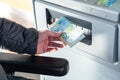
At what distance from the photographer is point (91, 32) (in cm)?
95

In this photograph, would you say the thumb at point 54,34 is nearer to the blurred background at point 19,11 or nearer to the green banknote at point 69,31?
the green banknote at point 69,31

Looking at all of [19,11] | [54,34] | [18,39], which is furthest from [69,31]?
[19,11]

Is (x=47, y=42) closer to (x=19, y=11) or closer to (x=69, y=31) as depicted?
(x=69, y=31)

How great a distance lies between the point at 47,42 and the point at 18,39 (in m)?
0.11

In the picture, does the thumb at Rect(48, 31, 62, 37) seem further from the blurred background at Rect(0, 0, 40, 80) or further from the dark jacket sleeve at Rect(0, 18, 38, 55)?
the blurred background at Rect(0, 0, 40, 80)

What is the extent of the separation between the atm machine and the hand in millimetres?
56

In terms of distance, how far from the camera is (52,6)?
1030 millimetres

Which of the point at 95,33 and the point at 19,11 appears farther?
the point at 19,11

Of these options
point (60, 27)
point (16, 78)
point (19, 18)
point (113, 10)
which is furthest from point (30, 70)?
point (19, 18)

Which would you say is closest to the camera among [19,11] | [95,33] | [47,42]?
[95,33]

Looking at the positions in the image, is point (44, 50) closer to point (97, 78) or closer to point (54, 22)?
point (54, 22)

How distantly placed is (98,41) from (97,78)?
0.18 metres

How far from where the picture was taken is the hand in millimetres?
1029

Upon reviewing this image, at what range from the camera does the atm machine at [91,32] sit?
34.5 inches
